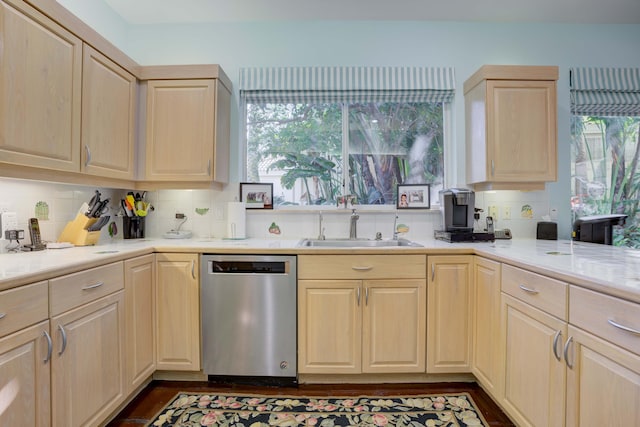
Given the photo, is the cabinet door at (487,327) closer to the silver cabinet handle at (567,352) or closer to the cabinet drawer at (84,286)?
the silver cabinet handle at (567,352)

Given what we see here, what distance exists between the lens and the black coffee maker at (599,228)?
2238 mm

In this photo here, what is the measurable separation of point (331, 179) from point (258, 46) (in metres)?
1.28

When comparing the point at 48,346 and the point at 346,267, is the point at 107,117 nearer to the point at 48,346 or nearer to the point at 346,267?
the point at 48,346

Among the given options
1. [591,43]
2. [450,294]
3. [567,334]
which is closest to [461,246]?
[450,294]

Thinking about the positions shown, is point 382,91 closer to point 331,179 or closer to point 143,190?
point 331,179

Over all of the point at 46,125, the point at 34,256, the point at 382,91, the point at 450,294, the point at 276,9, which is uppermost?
the point at 276,9

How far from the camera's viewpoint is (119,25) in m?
2.58

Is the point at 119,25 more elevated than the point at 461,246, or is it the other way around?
the point at 119,25

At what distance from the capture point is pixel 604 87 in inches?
103

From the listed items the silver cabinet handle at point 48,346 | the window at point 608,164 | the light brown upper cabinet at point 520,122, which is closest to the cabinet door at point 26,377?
the silver cabinet handle at point 48,346

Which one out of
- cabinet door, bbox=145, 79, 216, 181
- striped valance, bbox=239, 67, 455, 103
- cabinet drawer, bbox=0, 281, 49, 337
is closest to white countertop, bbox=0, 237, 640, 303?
cabinet drawer, bbox=0, 281, 49, 337

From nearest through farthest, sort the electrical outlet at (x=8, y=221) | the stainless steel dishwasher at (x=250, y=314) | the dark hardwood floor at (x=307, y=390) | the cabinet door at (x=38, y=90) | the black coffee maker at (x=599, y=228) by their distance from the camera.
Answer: the cabinet door at (x=38, y=90) → the electrical outlet at (x=8, y=221) → the dark hardwood floor at (x=307, y=390) → the stainless steel dishwasher at (x=250, y=314) → the black coffee maker at (x=599, y=228)

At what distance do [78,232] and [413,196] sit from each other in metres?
2.41

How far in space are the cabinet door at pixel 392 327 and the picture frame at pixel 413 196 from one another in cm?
87
